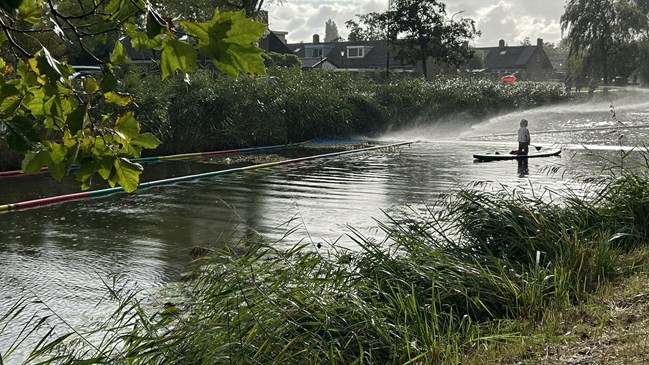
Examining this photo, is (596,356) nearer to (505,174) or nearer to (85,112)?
(85,112)

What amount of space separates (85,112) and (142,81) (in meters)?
18.3

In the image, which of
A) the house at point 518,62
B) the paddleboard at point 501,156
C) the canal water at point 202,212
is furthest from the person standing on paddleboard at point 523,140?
the house at point 518,62

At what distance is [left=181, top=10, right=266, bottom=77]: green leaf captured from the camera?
2.03 meters

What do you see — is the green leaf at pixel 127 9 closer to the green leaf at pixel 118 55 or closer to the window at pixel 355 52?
the green leaf at pixel 118 55

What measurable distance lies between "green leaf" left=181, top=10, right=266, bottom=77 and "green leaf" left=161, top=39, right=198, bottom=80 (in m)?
0.07

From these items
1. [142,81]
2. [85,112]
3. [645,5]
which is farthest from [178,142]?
[645,5]

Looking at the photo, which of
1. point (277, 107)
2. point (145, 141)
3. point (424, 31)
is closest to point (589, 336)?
point (145, 141)

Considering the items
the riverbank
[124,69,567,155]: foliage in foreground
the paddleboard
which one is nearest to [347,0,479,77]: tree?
[124,69,567,155]: foliage in foreground

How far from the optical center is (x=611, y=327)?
15.6ft

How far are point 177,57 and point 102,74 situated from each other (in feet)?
1.09

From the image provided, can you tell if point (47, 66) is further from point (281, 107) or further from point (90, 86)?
point (281, 107)

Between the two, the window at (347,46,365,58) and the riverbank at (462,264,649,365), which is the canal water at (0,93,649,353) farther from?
the window at (347,46,365,58)

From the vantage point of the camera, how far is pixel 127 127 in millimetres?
2533

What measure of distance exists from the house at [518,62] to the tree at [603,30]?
35.6m
